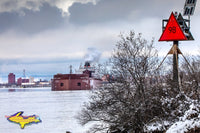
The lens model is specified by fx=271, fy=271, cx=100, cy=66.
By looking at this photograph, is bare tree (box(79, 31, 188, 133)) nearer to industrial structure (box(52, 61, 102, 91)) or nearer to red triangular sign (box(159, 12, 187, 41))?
red triangular sign (box(159, 12, 187, 41))

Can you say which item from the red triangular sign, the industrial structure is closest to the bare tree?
the red triangular sign

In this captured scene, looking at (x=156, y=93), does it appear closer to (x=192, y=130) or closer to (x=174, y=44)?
(x=174, y=44)

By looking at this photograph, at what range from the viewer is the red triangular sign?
15172mm

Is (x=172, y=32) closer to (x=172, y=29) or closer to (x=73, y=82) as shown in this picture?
(x=172, y=29)

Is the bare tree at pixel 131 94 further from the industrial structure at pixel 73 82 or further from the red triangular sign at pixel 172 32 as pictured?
the industrial structure at pixel 73 82

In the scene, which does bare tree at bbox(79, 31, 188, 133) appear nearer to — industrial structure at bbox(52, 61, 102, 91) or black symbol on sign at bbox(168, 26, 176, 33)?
black symbol on sign at bbox(168, 26, 176, 33)

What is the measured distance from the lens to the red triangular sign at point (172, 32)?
15.2m

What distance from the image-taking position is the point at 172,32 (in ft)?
50.2

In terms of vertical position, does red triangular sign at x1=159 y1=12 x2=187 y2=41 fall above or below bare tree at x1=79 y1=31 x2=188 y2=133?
above

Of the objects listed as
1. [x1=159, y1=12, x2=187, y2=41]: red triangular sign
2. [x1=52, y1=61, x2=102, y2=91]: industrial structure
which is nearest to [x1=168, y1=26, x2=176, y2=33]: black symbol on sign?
[x1=159, y1=12, x2=187, y2=41]: red triangular sign

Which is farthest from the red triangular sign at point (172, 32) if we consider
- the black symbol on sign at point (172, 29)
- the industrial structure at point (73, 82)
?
the industrial structure at point (73, 82)

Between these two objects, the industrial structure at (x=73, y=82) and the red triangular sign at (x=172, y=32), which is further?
the industrial structure at (x=73, y=82)

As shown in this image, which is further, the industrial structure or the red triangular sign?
the industrial structure

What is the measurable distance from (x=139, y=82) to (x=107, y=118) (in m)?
2.76
